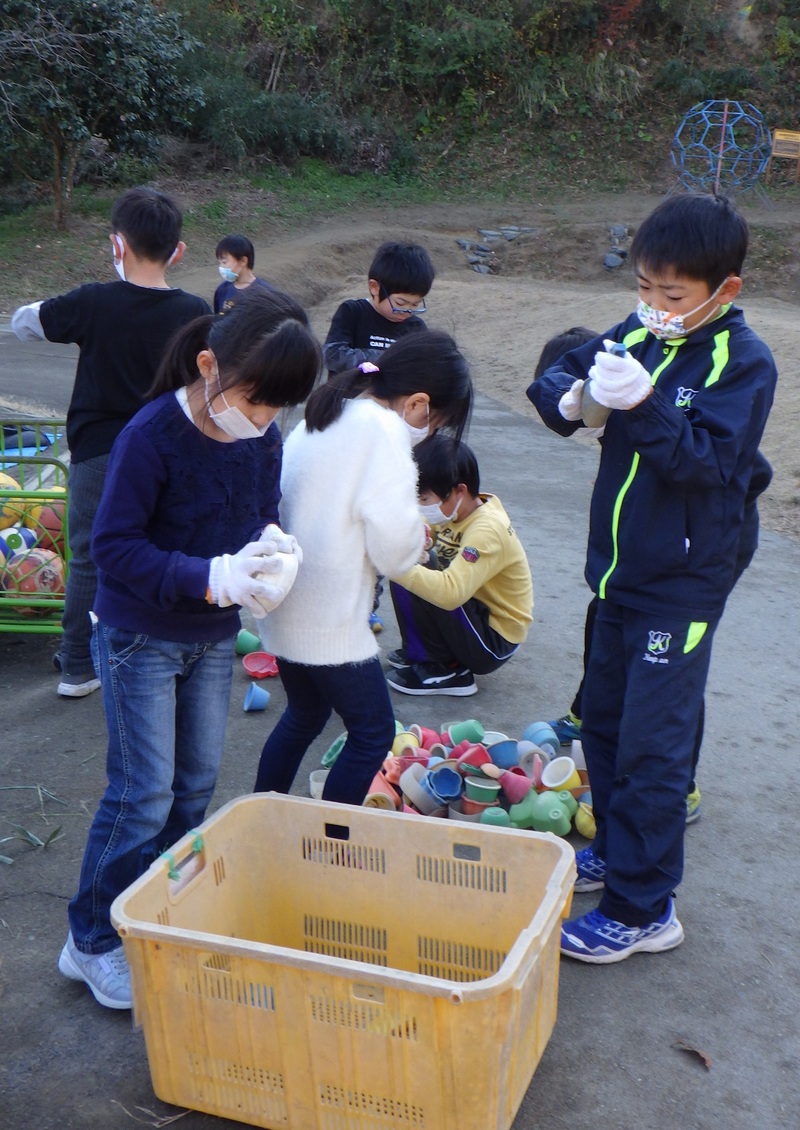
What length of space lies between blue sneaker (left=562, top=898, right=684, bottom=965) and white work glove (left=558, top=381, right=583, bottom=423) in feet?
4.13

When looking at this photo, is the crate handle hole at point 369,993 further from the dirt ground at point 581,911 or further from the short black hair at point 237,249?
the short black hair at point 237,249

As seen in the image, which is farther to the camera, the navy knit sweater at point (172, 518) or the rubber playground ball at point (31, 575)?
the rubber playground ball at point (31, 575)

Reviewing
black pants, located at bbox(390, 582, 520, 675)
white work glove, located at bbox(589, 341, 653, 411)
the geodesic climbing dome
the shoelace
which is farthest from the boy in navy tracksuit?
the geodesic climbing dome

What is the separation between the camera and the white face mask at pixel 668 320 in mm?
2479

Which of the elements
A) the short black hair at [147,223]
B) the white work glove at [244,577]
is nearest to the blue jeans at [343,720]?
the white work glove at [244,577]

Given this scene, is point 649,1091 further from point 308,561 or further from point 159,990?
point 308,561

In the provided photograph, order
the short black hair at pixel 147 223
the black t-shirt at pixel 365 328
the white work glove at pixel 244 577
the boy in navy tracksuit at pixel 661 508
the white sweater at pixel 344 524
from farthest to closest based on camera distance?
the black t-shirt at pixel 365 328 → the short black hair at pixel 147 223 → the white sweater at pixel 344 524 → the boy in navy tracksuit at pixel 661 508 → the white work glove at pixel 244 577

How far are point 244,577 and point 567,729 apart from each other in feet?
6.56

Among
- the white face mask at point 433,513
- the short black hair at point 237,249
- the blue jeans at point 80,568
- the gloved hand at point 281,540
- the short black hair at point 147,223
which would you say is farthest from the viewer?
the short black hair at point 237,249

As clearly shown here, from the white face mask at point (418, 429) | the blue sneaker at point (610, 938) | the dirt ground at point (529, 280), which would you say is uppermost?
the white face mask at point (418, 429)

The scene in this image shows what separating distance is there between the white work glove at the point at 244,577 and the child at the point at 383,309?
2.19 m

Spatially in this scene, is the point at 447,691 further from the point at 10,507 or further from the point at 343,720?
the point at 10,507

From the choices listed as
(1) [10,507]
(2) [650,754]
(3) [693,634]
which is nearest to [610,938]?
(2) [650,754]

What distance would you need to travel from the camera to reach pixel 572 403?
99.8 inches
